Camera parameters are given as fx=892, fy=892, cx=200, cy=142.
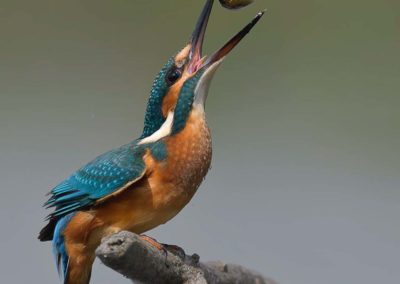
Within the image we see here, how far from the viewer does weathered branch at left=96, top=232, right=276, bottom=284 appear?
44.9 inches

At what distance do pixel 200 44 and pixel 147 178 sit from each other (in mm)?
274

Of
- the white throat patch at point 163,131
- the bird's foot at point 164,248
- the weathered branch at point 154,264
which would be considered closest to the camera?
the weathered branch at point 154,264

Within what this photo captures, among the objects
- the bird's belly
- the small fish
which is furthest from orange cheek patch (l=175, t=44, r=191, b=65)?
the bird's belly

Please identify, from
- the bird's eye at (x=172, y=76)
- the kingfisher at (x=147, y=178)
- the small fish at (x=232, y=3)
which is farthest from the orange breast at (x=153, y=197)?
the small fish at (x=232, y=3)

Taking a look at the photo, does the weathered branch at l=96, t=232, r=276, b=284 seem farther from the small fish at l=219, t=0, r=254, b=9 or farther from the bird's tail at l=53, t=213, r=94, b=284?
the small fish at l=219, t=0, r=254, b=9

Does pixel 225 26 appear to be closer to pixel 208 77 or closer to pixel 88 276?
pixel 208 77

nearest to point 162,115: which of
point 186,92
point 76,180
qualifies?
point 186,92

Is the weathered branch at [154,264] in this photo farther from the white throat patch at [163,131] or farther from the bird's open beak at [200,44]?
the bird's open beak at [200,44]

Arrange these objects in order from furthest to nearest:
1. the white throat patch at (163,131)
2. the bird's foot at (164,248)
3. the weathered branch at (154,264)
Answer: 1. the white throat patch at (163,131)
2. the bird's foot at (164,248)
3. the weathered branch at (154,264)

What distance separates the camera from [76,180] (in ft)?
4.65

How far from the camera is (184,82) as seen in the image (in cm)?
145

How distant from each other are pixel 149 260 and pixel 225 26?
39.7 inches

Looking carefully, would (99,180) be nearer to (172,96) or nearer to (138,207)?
(138,207)

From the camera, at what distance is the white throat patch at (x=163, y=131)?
4.70 feet
